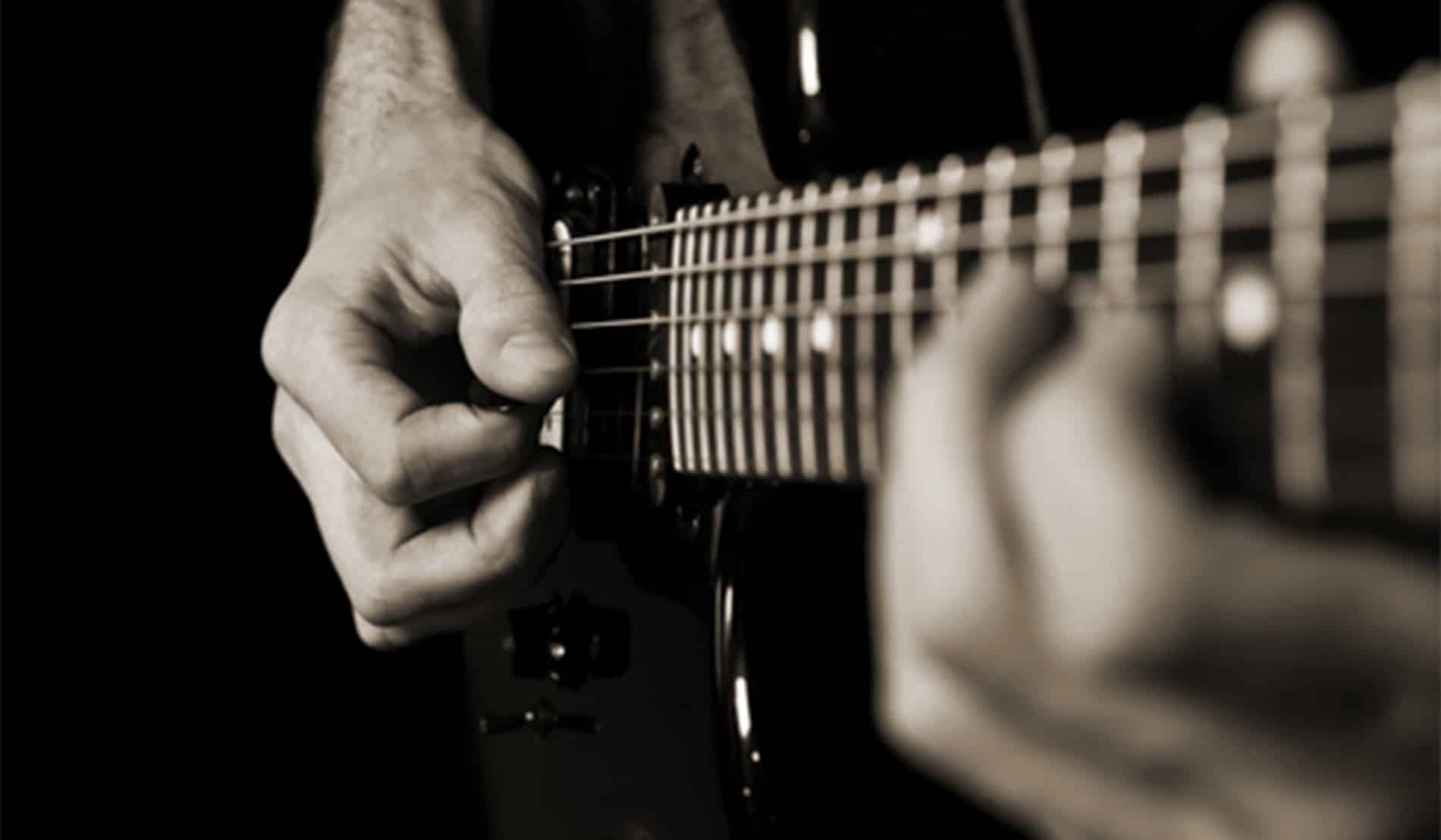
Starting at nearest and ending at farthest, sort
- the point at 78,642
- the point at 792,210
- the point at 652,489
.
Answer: the point at 792,210
the point at 652,489
the point at 78,642

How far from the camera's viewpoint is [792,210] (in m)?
0.59

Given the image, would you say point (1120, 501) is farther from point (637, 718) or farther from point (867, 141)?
point (637, 718)

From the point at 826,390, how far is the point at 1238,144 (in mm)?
196

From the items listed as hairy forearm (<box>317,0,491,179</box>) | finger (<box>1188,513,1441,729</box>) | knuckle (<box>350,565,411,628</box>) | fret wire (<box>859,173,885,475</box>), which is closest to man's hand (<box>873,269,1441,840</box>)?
finger (<box>1188,513,1441,729</box>)

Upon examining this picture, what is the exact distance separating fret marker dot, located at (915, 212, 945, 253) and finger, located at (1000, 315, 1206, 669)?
113 mm

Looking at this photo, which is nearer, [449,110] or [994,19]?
[994,19]

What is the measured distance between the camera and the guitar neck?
368 millimetres

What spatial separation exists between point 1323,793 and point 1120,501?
0.10m

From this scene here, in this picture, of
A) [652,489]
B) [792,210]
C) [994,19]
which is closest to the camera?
[792,210]

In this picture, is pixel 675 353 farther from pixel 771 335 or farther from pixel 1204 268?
pixel 1204 268

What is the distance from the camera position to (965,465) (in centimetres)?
39

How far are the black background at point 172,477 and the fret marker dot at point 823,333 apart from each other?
673 millimetres

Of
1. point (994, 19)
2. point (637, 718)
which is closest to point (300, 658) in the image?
point (637, 718)

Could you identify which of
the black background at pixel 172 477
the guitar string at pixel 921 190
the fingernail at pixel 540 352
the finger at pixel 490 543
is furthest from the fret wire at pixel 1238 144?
the black background at pixel 172 477
